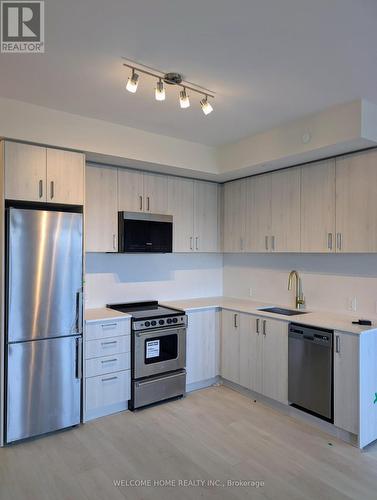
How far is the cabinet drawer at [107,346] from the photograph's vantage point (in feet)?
10.9

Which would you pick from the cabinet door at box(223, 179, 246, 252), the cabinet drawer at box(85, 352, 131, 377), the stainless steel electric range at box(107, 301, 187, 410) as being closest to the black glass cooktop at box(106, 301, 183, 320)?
the stainless steel electric range at box(107, 301, 187, 410)

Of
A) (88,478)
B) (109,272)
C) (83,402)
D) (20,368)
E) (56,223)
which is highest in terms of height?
(56,223)

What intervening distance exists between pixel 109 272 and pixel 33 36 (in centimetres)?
248

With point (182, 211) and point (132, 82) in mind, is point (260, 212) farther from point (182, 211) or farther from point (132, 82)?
point (132, 82)

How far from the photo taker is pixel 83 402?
3.28 meters

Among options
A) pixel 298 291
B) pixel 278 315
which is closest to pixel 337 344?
pixel 278 315

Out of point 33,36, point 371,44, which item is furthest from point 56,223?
point 371,44

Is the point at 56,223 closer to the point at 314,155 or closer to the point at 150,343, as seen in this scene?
the point at 150,343

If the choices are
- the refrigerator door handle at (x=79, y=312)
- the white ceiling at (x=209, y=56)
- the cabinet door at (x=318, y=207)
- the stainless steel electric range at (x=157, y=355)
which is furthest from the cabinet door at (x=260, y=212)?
the refrigerator door handle at (x=79, y=312)

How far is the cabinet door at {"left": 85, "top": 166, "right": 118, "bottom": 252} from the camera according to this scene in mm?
3678

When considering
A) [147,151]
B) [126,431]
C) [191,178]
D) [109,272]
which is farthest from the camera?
[191,178]

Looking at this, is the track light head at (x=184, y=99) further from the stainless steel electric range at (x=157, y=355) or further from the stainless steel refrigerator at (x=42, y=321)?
the stainless steel electric range at (x=157, y=355)

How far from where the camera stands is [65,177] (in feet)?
10.5

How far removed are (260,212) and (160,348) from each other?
1.93m
